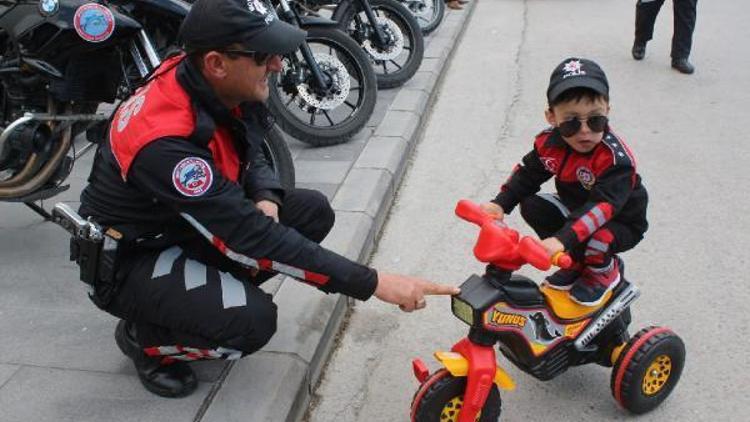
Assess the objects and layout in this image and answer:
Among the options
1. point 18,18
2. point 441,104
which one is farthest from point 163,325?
point 441,104

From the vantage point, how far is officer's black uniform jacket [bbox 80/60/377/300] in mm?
2070

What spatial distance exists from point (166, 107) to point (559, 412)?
5.29 feet

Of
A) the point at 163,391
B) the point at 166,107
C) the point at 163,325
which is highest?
the point at 166,107

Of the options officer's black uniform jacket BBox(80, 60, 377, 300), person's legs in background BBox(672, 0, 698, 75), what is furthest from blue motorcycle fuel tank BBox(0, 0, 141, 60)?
person's legs in background BBox(672, 0, 698, 75)

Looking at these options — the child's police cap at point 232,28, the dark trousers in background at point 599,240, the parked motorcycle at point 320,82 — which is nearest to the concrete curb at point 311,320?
the parked motorcycle at point 320,82

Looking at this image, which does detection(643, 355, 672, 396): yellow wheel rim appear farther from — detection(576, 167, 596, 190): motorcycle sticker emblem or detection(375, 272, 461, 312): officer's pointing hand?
detection(375, 272, 461, 312): officer's pointing hand

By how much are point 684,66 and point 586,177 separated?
4.57m

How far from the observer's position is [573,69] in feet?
7.25

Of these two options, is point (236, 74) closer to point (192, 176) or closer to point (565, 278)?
point (192, 176)

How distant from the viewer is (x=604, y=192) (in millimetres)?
2230

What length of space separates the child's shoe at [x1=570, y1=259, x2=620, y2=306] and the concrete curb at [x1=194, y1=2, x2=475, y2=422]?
0.95 metres

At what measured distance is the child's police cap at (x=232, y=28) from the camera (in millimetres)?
2068

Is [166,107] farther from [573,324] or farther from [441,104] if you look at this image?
[441,104]

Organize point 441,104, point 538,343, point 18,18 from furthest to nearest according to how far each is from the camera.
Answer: point 441,104, point 18,18, point 538,343
